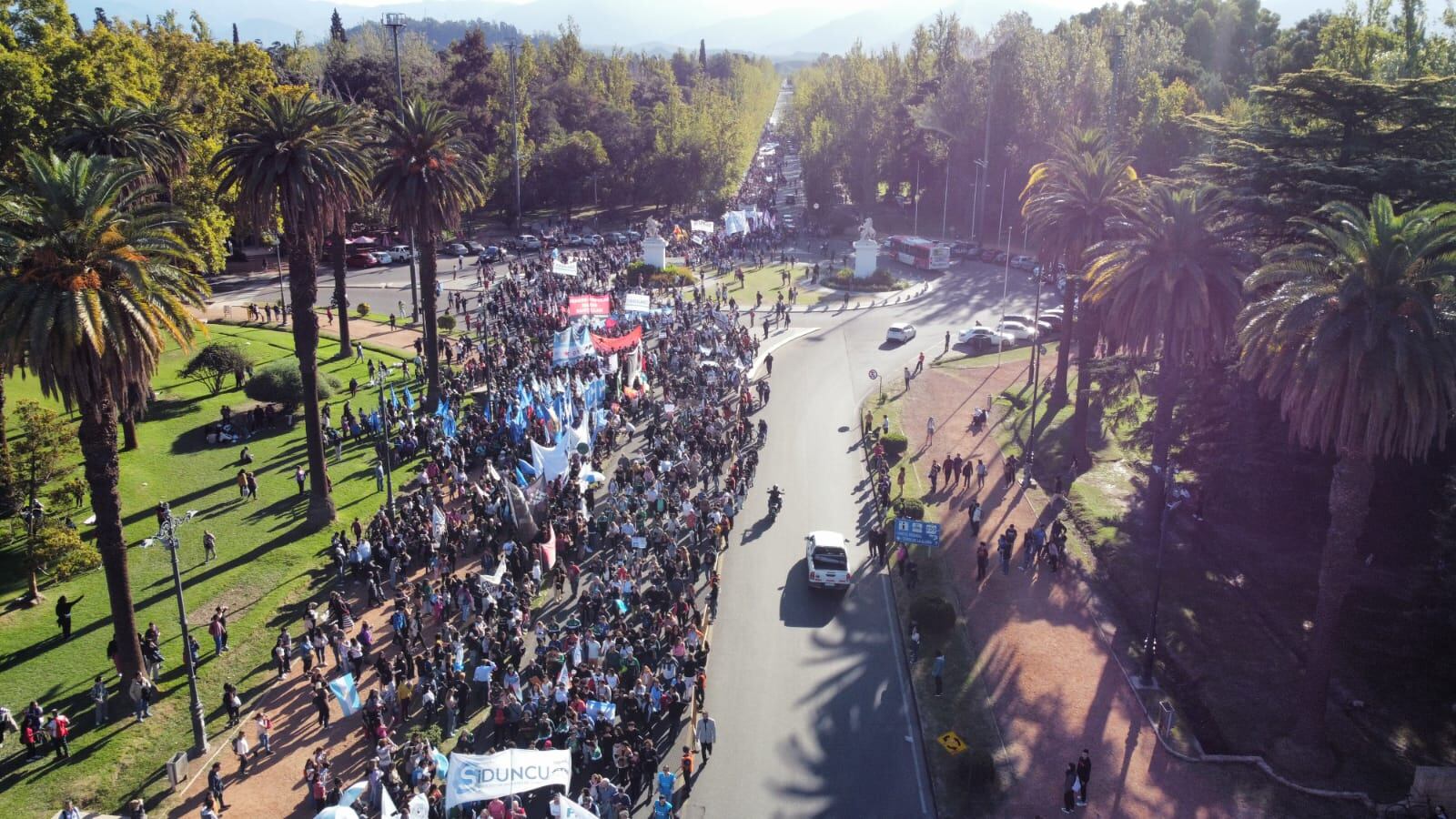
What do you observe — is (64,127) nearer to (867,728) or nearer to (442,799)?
Result: (442,799)

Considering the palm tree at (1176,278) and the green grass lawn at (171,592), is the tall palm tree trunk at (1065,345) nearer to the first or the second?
the palm tree at (1176,278)

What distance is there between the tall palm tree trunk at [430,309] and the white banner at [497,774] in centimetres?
2841

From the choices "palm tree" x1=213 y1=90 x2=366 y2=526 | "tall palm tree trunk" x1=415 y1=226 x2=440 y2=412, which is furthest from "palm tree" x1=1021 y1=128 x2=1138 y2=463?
"palm tree" x1=213 y1=90 x2=366 y2=526

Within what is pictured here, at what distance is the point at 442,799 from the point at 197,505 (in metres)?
20.8

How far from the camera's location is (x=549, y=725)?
23.8 m

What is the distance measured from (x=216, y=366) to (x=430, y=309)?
11334mm

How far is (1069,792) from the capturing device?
22125 millimetres

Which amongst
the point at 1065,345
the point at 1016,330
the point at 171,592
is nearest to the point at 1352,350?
the point at 1065,345

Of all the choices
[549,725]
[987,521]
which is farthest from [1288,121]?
[549,725]

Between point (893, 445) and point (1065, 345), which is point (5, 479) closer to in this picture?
point (893, 445)

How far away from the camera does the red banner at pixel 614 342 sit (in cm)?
4747

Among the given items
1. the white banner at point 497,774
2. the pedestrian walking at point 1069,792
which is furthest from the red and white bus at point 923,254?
the white banner at point 497,774

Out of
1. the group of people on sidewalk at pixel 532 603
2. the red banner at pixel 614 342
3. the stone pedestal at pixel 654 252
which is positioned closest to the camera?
the group of people on sidewalk at pixel 532 603

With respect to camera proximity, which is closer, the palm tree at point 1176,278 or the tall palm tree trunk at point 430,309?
the palm tree at point 1176,278
